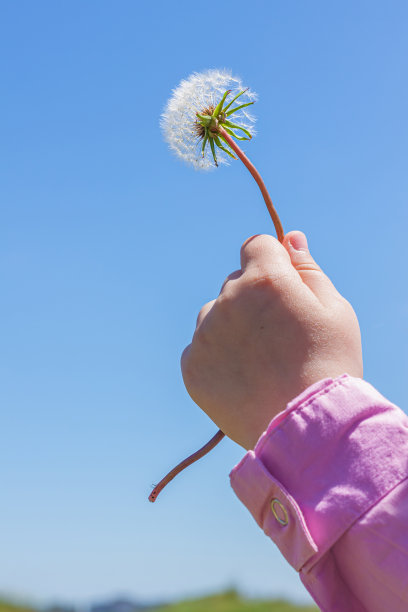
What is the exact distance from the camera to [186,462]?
3.77 feet

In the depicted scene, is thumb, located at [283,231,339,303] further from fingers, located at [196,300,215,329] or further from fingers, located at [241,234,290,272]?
fingers, located at [196,300,215,329]

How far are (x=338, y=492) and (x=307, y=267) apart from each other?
1.53 feet

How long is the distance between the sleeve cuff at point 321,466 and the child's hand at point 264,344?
10 cm

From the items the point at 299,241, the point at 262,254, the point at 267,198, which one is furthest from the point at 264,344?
the point at 267,198

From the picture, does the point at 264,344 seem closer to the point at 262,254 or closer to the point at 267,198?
the point at 262,254

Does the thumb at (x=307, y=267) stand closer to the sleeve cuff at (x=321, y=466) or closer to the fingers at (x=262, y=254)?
the fingers at (x=262, y=254)

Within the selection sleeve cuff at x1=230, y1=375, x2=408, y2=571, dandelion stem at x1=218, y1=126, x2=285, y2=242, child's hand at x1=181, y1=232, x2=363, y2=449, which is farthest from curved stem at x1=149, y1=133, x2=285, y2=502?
sleeve cuff at x1=230, y1=375, x2=408, y2=571

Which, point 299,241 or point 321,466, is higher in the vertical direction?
point 299,241

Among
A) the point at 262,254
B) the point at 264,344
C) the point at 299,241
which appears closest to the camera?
the point at 264,344

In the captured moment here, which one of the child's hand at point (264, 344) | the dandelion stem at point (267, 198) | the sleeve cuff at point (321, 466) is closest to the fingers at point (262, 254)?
the child's hand at point (264, 344)

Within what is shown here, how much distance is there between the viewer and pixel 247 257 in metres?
1.07

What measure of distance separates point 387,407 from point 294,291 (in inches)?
9.6

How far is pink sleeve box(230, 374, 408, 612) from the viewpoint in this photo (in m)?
0.72

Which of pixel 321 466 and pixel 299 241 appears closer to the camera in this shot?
pixel 321 466
